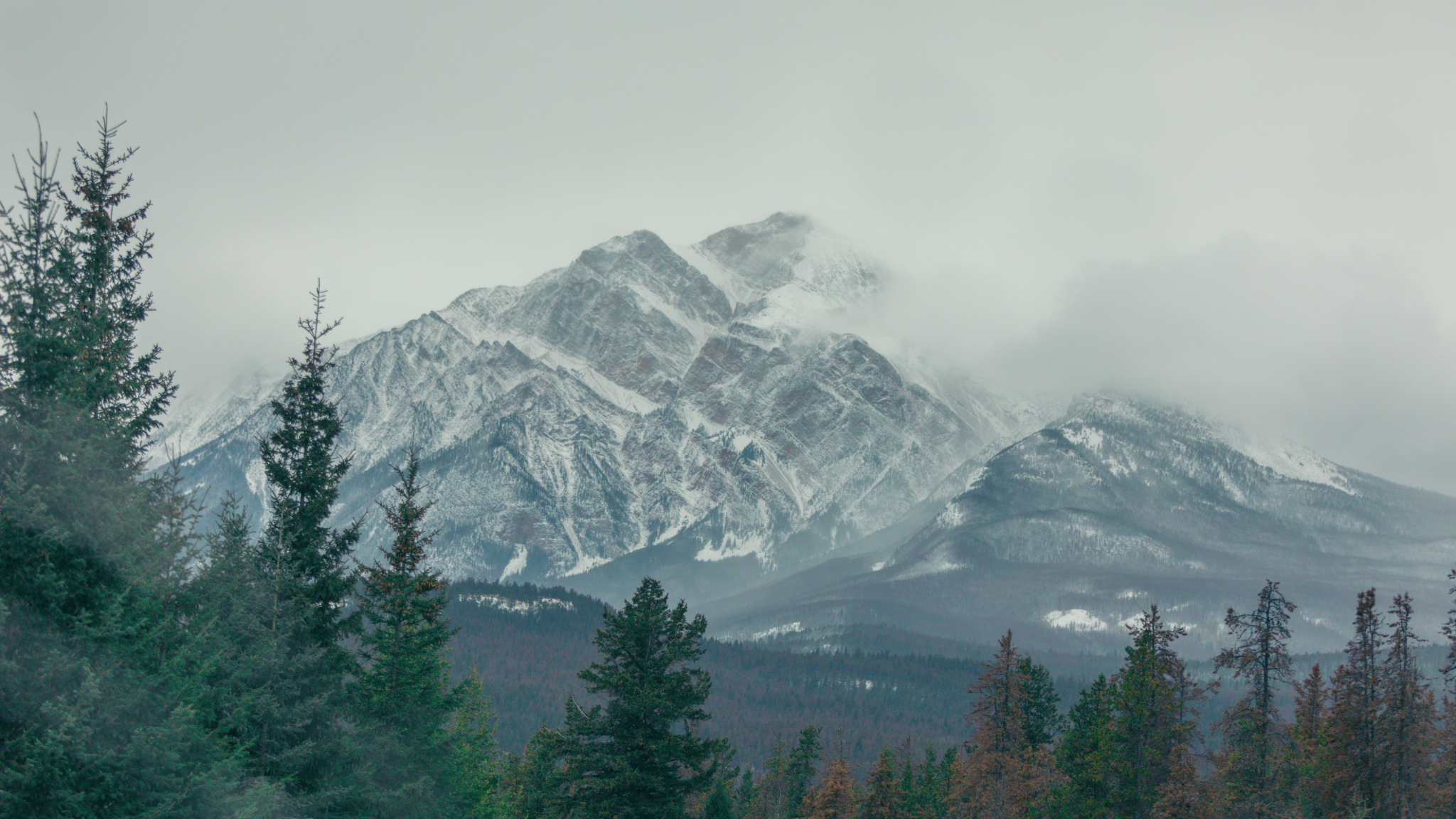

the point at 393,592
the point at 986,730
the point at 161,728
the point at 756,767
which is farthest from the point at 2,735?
the point at 756,767

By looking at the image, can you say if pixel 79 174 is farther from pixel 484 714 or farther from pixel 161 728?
pixel 484 714

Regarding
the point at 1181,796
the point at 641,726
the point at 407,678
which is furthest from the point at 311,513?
the point at 1181,796

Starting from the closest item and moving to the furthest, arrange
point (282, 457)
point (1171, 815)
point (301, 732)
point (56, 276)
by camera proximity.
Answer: point (56, 276) < point (301, 732) < point (282, 457) < point (1171, 815)

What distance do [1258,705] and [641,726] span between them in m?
29.6

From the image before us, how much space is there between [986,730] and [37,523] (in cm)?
5518

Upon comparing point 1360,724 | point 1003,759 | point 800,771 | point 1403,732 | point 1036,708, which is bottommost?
point 800,771

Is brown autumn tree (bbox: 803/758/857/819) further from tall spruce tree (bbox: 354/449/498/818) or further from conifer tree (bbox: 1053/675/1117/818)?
tall spruce tree (bbox: 354/449/498/818)

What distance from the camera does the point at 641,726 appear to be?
3512 centimetres

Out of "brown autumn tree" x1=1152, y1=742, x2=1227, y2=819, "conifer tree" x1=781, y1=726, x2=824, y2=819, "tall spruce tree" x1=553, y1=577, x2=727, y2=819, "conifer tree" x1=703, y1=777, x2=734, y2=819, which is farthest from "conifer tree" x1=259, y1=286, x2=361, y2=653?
"conifer tree" x1=781, y1=726, x2=824, y2=819

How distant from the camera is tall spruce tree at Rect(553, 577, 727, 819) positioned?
34375 mm

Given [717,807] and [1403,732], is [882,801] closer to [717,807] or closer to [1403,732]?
[717,807]

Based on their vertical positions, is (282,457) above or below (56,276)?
Result: below

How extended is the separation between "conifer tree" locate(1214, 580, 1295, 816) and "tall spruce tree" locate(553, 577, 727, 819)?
82.0ft

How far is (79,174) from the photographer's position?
2211 centimetres
